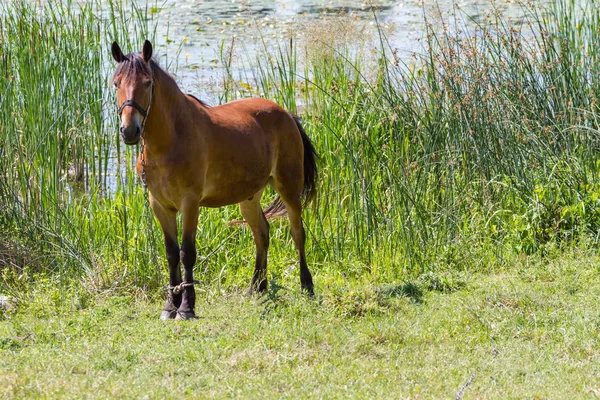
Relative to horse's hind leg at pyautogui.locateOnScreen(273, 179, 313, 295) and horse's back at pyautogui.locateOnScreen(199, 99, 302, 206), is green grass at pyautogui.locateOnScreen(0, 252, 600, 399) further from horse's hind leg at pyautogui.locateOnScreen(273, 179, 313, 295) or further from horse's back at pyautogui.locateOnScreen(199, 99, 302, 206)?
horse's back at pyautogui.locateOnScreen(199, 99, 302, 206)

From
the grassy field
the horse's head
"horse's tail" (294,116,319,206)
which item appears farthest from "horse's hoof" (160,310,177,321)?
"horse's tail" (294,116,319,206)

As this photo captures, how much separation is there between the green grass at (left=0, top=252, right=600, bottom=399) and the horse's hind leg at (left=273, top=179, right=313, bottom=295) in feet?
0.93

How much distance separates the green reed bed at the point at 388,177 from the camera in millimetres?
6493

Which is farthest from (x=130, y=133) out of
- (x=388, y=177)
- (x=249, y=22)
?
(x=249, y=22)

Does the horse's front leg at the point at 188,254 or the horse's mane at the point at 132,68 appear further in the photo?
the horse's front leg at the point at 188,254

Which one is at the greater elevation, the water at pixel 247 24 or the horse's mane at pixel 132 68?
the horse's mane at pixel 132 68

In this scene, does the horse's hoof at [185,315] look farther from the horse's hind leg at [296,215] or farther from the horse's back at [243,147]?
the horse's hind leg at [296,215]

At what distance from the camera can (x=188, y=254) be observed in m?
5.49

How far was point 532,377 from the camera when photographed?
415 centimetres

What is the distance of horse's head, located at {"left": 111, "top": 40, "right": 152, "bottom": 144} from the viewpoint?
15.8 ft

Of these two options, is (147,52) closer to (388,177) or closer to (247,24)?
(388,177)

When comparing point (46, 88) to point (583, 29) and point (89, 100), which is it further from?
point (583, 29)

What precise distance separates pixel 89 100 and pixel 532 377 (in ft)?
14.0

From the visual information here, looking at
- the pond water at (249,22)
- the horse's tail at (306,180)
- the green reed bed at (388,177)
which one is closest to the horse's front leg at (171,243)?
the green reed bed at (388,177)
